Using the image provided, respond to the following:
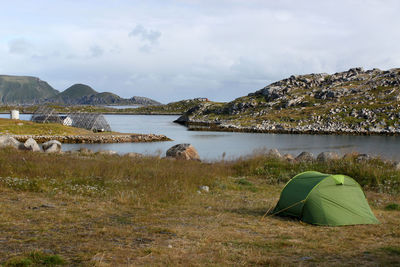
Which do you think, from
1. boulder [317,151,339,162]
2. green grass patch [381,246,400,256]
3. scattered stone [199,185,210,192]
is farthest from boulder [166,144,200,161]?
green grass patch [381,246,400,256]

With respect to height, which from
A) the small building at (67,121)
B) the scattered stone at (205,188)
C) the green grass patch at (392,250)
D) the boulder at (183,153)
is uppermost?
the small building at (67,121)

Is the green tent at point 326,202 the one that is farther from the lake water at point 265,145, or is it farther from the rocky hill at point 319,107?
the rocky hill at point 319,107

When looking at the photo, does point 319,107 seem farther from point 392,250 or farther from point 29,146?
point 392,250

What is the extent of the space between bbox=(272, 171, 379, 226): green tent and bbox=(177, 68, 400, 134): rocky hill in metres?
78.8

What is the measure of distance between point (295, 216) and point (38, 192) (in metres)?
9.46

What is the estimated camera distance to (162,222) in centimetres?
980

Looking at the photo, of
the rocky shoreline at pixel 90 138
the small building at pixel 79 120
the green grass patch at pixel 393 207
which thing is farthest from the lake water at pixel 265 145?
the green grass patch at pixel 393 207

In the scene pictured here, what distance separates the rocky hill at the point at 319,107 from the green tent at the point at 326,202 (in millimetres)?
78781

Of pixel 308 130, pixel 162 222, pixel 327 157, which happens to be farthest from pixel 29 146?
pixel 308 130

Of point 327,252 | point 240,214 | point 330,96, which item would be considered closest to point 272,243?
point 327,252

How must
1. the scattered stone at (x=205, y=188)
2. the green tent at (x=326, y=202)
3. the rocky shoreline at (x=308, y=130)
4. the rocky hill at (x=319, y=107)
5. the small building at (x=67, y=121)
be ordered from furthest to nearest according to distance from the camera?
the rocky hill at (x=319, y=107)
the rocky shoreline at (x=308, y=130)
the small building at (x=67, y=121)
the scattered stone at (x=205, y=188)
the green tent at (x=326, y=202)

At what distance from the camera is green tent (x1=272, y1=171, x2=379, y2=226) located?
35.1ft

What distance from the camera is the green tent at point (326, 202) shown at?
10703 millimetres

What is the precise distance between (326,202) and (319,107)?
9978 cm
